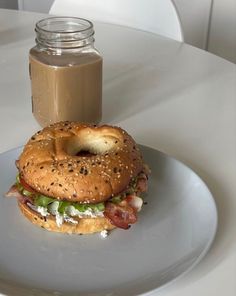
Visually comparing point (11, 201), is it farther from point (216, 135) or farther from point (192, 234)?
point (216, 135)

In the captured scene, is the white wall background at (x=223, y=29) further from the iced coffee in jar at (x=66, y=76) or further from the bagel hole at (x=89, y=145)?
the bagel hole at (x=89, y=145)

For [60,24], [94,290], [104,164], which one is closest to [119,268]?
[94,290]

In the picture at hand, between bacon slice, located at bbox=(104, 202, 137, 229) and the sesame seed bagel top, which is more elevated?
the sesame seed bagel top

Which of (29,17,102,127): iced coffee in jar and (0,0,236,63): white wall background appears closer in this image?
(29,17,102,127): iced coffee in jar

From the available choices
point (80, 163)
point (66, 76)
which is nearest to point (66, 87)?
point (66, 76)

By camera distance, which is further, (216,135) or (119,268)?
(216,135)

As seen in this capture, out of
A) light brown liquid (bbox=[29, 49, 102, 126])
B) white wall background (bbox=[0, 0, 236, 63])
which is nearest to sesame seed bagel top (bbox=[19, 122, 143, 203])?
light brown liquid (bbox=[29, 49, 102, 126])

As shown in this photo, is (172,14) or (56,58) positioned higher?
(56,58)

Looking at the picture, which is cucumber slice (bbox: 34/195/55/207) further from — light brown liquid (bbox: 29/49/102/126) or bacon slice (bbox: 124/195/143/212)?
light brown liquid (bbox: 29/49/102/126)
